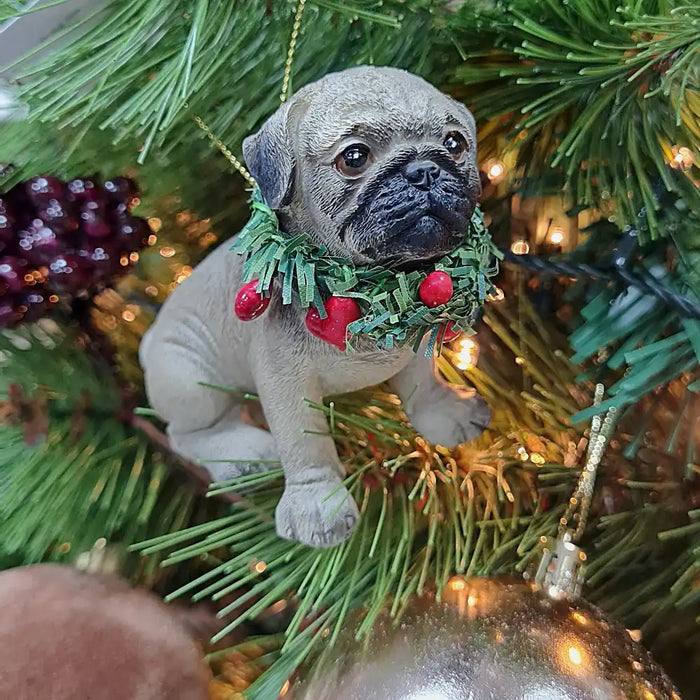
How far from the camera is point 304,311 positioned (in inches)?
17.6

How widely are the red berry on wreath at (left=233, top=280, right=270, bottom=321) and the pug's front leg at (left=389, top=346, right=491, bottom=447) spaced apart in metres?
0.14

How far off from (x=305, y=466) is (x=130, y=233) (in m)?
0.24

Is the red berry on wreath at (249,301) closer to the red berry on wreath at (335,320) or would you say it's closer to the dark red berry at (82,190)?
the red berry on wreath at (335,320)

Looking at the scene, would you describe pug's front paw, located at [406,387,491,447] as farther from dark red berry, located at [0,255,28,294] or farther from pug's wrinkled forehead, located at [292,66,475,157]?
dark red berry, located at [0,255,28,294]

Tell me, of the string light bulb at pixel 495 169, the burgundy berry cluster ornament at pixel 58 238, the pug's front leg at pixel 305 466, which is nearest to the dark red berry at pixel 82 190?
the burgundy berry cluster ornament at pixel 58 238

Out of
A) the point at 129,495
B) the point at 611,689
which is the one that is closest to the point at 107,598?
the point at 129,495

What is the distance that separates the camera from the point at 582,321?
525mm

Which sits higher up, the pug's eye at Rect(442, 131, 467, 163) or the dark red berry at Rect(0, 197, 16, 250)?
the dark red berry at Rect(0, 197, 16, 250)

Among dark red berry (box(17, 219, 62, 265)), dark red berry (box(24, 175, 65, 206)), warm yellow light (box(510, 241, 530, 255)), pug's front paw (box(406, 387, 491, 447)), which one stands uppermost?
dark red berry (box(24, 175, 65, 206))

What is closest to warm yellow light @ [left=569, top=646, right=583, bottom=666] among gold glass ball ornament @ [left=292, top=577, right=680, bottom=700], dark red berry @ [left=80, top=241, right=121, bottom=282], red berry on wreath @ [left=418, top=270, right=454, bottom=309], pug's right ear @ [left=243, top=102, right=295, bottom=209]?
gold glass ball ornament @ [left=292, top=577, right=680, bottom=700]

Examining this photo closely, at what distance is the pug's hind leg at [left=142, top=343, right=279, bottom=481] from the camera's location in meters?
0.52

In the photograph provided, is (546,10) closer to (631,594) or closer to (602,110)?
(602,110)

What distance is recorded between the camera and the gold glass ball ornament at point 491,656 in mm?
359

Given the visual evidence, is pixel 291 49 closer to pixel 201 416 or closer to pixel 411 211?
pixel 411 211
